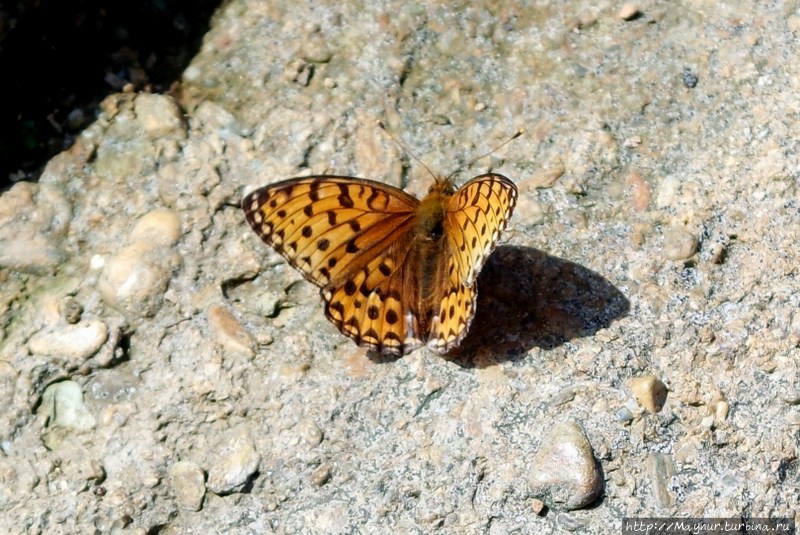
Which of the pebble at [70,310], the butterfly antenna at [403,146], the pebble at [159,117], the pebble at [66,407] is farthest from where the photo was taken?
the pebble at [159,117]

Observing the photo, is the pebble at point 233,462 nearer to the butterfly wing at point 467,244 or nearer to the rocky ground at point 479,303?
the rocky ground at point 479,303

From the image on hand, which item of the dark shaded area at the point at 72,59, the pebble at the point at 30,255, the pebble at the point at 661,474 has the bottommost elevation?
the pebble at the point at 661,474

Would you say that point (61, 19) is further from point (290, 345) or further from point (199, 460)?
point (199, 460)

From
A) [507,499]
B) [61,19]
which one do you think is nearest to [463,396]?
[507,499]

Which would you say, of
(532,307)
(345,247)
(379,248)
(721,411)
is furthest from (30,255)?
(721,411)

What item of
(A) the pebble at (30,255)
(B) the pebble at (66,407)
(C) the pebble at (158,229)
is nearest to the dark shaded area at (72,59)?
(A) the pebble at (30,255)

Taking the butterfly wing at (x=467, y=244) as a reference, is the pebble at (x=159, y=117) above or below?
above
